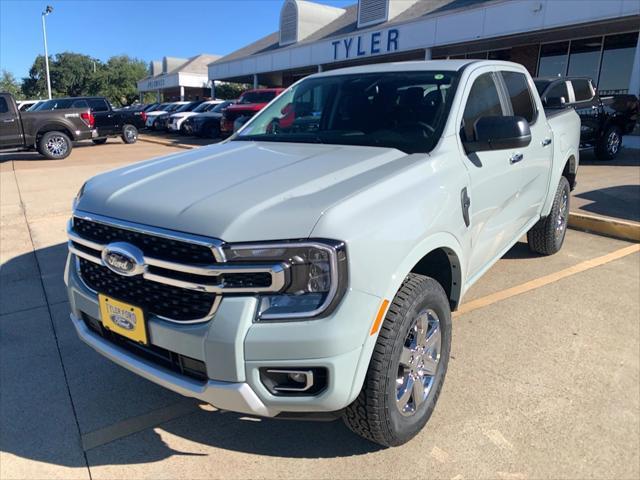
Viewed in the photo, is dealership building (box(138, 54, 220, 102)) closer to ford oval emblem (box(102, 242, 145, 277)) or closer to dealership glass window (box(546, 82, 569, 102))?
dealership glass window (box(546, 82, 569, 102))

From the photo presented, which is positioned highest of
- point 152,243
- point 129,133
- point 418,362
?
point 152,243

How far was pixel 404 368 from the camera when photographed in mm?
2443

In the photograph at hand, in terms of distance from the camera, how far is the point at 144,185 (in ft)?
8.34

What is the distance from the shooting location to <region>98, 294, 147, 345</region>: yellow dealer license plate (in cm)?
224

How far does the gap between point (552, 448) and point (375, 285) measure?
1.37 meters

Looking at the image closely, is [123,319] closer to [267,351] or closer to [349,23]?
[267,351]

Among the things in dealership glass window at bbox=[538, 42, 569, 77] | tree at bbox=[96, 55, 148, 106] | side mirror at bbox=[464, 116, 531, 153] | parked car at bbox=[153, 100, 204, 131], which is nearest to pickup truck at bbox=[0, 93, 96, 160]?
parked car at bbox=[153, 100, 204, 131]

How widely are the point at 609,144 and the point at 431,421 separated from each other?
11379 millimetres

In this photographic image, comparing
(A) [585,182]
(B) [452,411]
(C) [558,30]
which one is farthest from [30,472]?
(C) [558,30]

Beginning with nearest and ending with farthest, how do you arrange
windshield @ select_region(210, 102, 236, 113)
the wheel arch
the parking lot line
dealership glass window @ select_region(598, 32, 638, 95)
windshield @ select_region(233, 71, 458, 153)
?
windshield @ select_region(233, 71, 458, 153), the parking lot line, the wheel arch, dealership glass window @ select_region(598, 32, 638, 95), windshield @ select_region(210, 102, 236, 113)

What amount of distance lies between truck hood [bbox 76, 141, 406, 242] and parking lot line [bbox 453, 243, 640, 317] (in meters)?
1.90

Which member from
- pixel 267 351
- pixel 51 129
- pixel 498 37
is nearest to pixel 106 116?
pixel 51 129

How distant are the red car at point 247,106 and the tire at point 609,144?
9.67 metres

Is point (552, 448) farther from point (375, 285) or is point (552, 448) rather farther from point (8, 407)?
point (8, 407)
